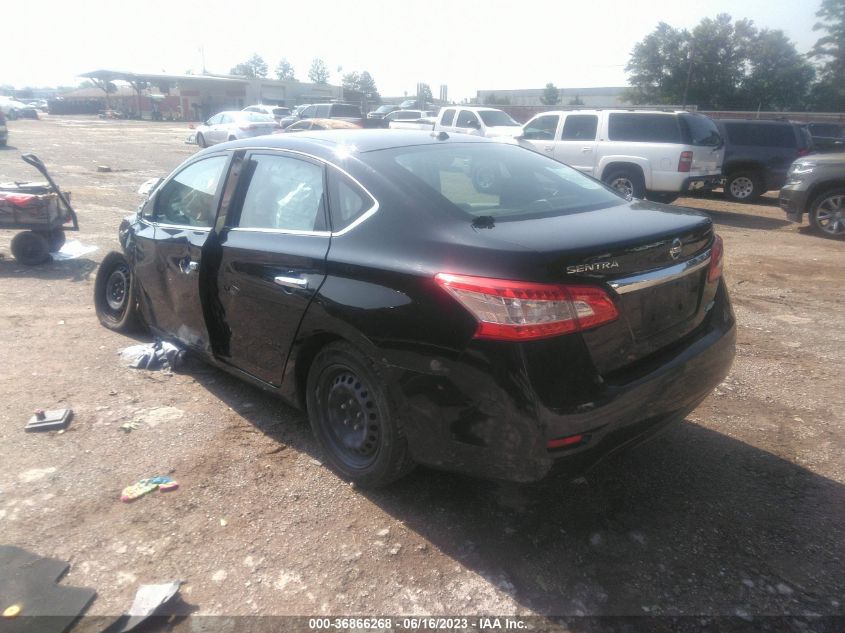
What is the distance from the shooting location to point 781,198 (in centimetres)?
1050

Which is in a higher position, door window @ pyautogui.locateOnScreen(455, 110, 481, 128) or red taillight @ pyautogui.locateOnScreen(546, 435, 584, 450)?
door window @ pyautogui.locateOnScreen(455, 110, 481, 128)

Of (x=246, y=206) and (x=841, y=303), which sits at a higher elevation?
(x=246, y=206)

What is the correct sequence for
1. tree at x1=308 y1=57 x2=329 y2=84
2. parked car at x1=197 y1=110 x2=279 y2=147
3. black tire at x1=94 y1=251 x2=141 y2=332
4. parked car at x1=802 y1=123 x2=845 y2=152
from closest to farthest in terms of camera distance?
1. black tire at x1=94 y1=251 x2=141 y2=332
2. parked car at x1=802 y1=123 x2=845 y2=152
3. parked car at x1=197 y1=110 x2=279 y2=147
4. tree at x1=308 y1=57 x2=329 y2=84

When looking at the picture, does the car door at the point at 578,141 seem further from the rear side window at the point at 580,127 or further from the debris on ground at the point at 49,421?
the debris on ground at the point at 49,421

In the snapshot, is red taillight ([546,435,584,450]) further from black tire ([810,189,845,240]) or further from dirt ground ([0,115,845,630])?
black tire ([810,189,845,240])

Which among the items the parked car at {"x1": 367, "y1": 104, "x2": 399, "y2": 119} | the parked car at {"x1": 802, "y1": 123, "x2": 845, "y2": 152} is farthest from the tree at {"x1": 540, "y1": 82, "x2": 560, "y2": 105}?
the parked car at {"x1": 802, "y1": 123, "x2": 845, "y2": 152}

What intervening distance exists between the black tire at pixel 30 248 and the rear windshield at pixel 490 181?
598cm

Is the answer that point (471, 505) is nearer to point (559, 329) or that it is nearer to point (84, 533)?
point (559, 329)

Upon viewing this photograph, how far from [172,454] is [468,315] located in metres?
2.04

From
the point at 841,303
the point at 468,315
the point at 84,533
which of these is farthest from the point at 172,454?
the point at 841,303

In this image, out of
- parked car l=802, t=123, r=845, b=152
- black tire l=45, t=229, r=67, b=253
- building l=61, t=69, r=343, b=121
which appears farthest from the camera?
building l=61, t=69, r=343, b=121

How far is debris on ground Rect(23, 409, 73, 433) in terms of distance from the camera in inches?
149

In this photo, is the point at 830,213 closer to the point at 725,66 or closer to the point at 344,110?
the point at 344,110

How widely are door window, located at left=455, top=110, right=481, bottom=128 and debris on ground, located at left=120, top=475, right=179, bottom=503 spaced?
1555 cm
